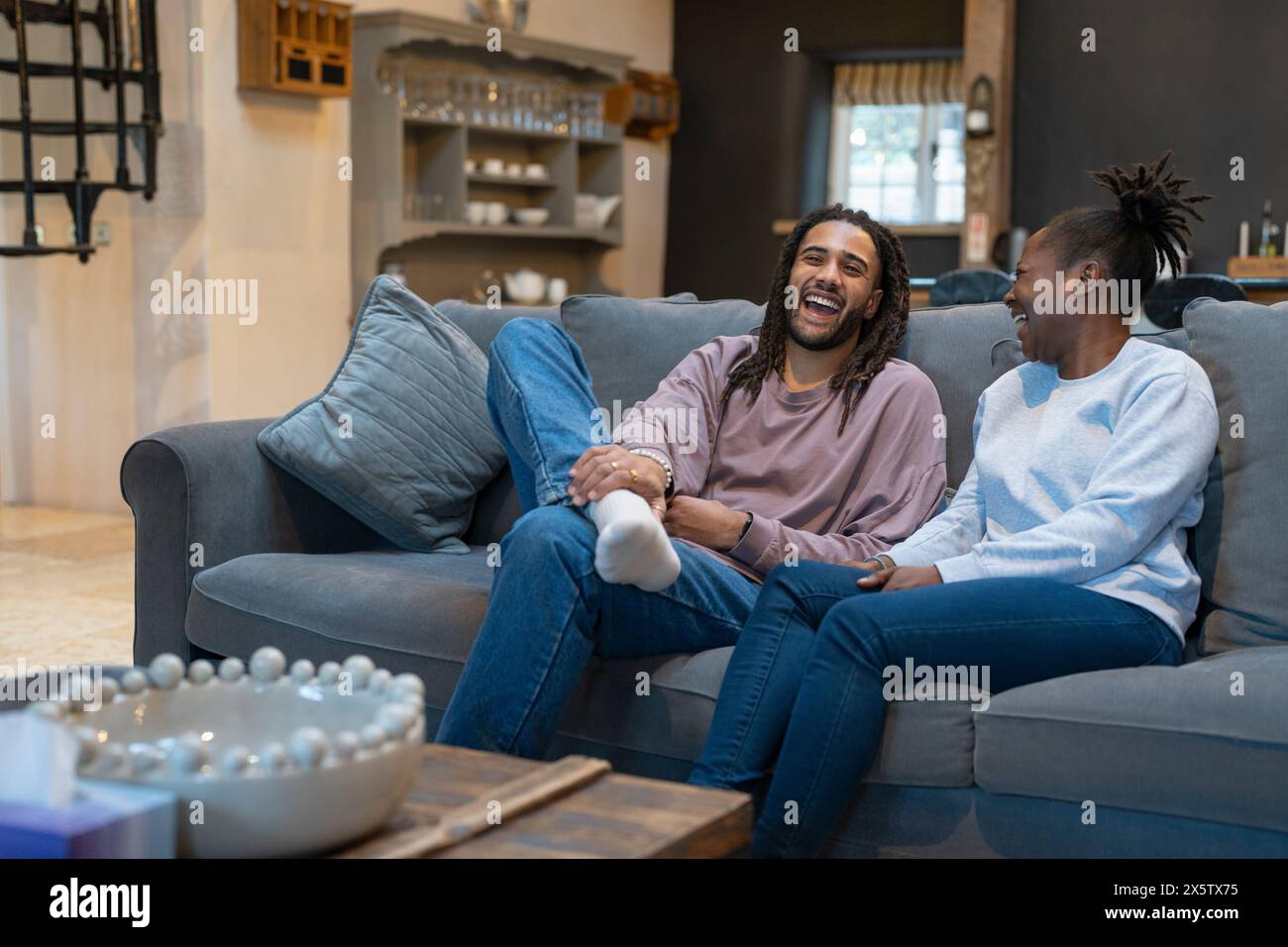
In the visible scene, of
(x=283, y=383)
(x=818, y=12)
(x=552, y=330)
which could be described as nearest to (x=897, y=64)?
(x=818, y=12)

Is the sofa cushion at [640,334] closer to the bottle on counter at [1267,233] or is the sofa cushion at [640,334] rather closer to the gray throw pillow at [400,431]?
the gray throw pillow at [400,431]

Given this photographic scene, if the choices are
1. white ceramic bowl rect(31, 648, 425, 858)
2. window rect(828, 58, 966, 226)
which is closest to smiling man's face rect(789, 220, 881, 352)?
white ceramic bowl rect(31, 648, 425, 858)

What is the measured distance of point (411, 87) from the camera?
587cm

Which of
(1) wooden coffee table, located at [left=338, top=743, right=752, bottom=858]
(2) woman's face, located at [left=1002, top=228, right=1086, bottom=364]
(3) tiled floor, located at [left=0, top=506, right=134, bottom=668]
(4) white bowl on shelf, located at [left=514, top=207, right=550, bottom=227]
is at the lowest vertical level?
(3) tiled floor, located at [left=0, top=506, right=134, bottom=668]

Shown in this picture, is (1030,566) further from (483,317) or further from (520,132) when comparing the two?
(520,132)

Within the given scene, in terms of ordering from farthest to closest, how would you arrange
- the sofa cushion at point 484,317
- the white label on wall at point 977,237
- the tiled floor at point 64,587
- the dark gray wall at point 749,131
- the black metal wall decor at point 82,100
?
1. the dark gray wall at point 749,131
2. the white label on wall at point 977,237
3. the black metal wall decor at point 82,100
4. the tiled floor at point 64,587
5. the sofa cushion at point 484,317

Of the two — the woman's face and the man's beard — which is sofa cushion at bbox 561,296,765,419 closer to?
the man's beard

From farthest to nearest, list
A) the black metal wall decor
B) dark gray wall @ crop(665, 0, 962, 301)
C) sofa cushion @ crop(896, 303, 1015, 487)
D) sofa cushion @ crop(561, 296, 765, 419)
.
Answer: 1. dark gray wall @ crop(665, 0, 962, 301)
2. the black metal wall decor
3. sofa cushion @ crop(561, 296, 765, 419)
4. sofa cushion @ crop(896, 303, 1015, 487)

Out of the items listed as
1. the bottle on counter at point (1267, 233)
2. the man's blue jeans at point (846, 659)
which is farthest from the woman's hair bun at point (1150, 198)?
the bottle on counter at point (1267, 233)

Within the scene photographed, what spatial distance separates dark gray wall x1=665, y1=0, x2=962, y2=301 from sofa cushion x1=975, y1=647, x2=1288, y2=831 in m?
5.78

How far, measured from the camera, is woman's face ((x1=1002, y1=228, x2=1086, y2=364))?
2.11 m

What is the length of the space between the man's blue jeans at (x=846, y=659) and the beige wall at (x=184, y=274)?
12.6 ft

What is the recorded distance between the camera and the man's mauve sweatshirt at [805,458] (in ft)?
7.29
